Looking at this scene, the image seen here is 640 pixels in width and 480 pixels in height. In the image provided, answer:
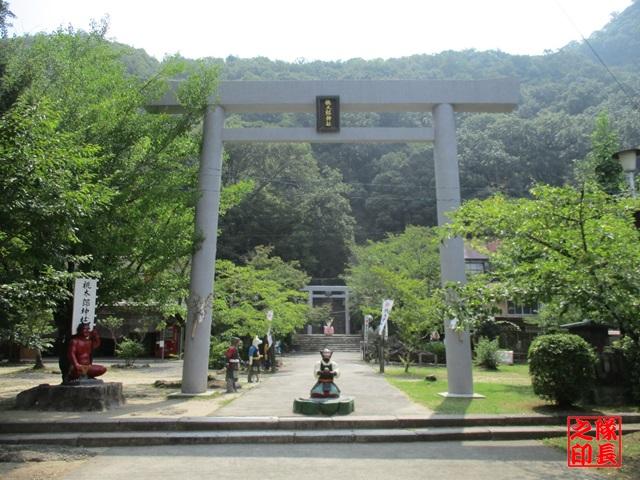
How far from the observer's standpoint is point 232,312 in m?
19.0

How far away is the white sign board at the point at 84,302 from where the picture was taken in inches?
400

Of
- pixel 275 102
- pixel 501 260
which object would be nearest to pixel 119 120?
pixel 275 102

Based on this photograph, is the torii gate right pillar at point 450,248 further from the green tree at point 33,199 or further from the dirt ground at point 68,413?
the green tree at point 33,199

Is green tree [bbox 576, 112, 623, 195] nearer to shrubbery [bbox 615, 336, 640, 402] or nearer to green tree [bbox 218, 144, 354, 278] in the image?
shrubbery [bbox 615, 336, 640, 402]

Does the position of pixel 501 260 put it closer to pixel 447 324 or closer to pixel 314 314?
pixel 447 324


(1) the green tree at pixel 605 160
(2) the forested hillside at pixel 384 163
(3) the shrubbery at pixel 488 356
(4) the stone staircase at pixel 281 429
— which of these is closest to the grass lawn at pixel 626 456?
(4) the stone staircase at pixel 281 429

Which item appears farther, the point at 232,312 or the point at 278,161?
the point at 278,161

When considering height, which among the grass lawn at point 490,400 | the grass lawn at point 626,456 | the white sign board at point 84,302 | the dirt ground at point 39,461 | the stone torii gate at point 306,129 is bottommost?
the dirt ground at point 39,461

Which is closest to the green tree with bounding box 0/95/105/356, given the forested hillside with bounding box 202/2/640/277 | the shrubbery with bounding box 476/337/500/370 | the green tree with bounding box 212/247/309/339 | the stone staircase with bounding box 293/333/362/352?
the green tree with bounding box 212/247/309/339

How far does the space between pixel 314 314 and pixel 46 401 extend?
2829 cm

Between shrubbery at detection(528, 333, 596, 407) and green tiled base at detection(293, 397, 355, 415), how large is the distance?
3633 millimetres

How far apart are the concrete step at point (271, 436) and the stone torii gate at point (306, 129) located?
4.06 metres

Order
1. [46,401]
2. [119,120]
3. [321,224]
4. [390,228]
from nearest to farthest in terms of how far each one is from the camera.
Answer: [46,401]
[119,120]
[321,224]
[390,228]

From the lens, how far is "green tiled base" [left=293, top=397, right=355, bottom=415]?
367 inches
